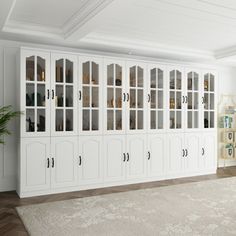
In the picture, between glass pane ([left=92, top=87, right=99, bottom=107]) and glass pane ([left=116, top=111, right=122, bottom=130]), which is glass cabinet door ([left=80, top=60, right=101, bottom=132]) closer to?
glass pane ([left=92, top=87, right=99, bottom=107])

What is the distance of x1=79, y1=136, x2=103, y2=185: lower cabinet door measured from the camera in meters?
4.51

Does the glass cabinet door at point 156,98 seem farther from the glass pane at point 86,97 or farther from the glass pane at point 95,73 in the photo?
the glass pane at point 86,97

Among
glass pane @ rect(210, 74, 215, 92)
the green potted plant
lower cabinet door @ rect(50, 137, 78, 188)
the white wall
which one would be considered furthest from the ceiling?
lower cabinet door @ rect(50, 137, 78, 188)

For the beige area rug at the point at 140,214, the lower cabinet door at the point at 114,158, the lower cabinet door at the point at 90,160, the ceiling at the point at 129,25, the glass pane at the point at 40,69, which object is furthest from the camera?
the lower cabinet door at the point at 114,158

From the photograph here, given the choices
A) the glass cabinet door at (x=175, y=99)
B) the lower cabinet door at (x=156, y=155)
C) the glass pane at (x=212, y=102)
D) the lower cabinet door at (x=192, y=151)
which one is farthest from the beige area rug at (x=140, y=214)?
the glass pane at (x=212, y=102)

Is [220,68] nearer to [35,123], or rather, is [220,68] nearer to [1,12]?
[35,123]

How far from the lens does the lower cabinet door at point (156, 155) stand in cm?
512

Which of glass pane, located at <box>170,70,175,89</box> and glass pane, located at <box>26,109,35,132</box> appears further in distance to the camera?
glass pane, located at <box>170,70,175,89</box>

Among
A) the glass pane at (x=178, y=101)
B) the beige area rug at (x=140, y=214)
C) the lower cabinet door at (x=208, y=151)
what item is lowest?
the beige area rug at (x=140, y=214)

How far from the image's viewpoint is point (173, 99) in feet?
17.6

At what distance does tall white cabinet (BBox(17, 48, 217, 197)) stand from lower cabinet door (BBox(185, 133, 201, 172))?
2 centimetres

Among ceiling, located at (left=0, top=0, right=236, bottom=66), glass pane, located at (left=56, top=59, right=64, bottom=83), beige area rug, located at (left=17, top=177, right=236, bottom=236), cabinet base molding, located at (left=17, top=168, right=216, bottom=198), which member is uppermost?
ceiling, located at (left=0, top=0, right=236, bottom=66)

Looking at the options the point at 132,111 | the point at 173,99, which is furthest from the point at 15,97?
the point at 173,99

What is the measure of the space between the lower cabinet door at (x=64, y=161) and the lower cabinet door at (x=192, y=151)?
93.2 inches
